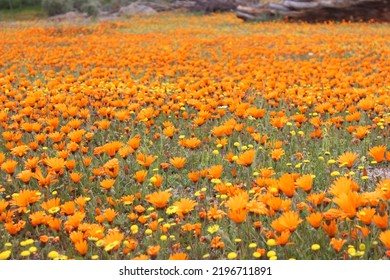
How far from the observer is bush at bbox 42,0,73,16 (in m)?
36.8

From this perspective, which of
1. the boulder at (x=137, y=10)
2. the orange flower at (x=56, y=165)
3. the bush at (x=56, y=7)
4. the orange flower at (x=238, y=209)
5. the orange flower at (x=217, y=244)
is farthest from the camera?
the bush at (x=56, y=7)

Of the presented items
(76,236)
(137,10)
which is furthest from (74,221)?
(137,10)

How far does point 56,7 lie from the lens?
3691 centimetres

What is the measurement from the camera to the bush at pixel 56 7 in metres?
36.8

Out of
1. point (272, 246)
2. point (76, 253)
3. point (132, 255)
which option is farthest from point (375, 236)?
point (76, 253)

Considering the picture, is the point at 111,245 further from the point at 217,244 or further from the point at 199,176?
the point at 199,176

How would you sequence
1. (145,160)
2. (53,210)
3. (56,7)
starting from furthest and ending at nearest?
(56,7), (145,160), (53,210)

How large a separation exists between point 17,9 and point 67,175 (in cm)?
4394

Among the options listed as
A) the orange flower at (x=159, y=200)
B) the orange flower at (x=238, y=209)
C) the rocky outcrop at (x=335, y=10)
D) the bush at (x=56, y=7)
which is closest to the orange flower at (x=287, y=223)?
the orange flower at (x=238, y=209)

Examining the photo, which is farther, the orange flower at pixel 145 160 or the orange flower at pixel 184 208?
the orange flower at pixel 145 160

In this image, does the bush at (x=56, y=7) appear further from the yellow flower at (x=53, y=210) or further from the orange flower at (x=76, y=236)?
the orange flower at (x=76, y=236)
